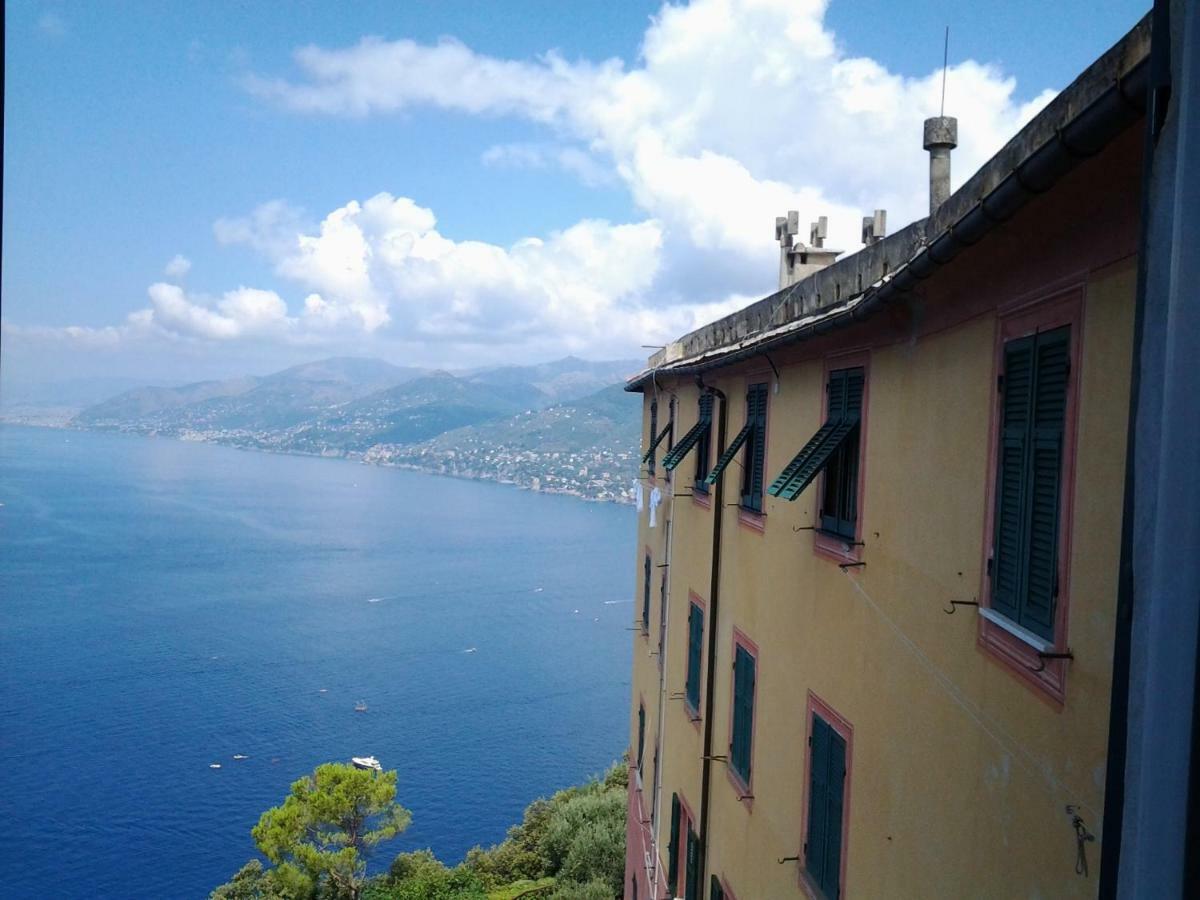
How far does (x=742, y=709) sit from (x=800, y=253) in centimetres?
558

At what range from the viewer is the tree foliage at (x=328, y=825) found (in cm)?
3447

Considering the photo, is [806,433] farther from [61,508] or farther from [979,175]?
[61,508]

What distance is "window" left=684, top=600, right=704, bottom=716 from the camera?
11.2 m

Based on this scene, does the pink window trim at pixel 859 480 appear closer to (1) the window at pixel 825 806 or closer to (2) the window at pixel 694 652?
(1) the window at pixel 825 806

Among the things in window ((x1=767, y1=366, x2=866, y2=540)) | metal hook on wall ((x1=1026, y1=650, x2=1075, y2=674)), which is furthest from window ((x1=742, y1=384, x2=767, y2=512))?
metal hook on wall ((x1=1026, y1=650, x2=1075, y2=674))

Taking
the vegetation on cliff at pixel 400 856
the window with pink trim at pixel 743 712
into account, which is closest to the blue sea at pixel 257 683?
the vegetation on cliff at pixel 400 856

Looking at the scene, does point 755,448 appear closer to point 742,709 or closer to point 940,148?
point 742,709

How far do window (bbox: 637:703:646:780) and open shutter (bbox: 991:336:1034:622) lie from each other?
12007 millimetres

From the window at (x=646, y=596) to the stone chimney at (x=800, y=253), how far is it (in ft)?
18.1

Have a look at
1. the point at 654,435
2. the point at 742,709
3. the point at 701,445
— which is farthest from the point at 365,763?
the point at 742,709

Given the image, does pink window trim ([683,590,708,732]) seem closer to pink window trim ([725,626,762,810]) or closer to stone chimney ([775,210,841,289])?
pink window trim ([725,626,762,810])

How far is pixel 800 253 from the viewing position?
11.9 metres

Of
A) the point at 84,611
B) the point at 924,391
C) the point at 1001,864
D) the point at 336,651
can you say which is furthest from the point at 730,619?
the point at 84,611

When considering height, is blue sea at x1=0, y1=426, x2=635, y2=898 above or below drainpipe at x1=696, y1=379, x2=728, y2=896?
below
